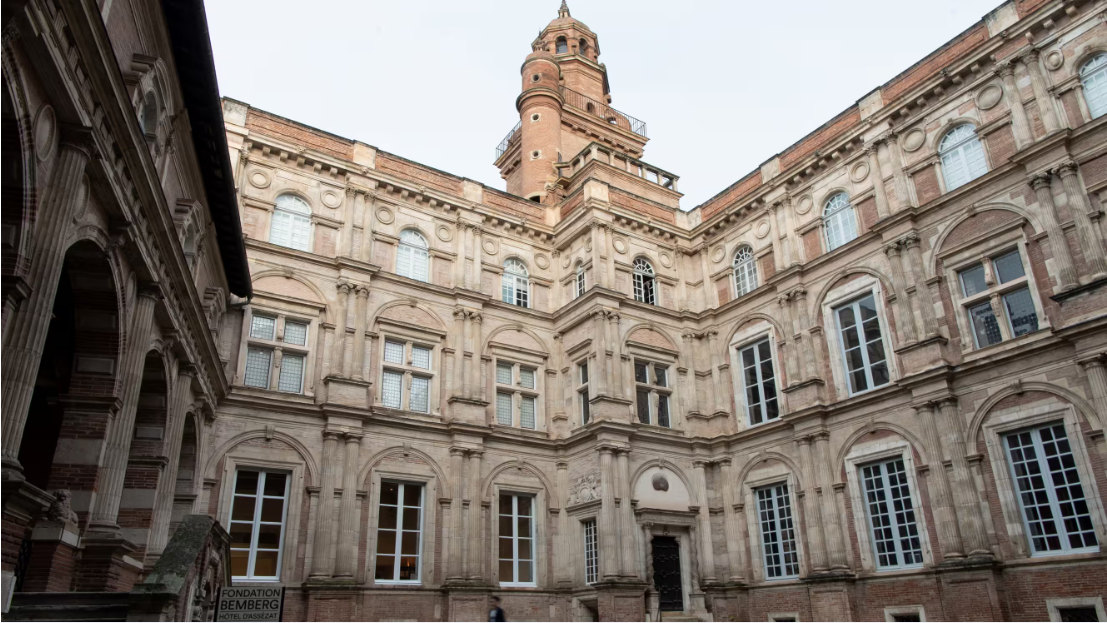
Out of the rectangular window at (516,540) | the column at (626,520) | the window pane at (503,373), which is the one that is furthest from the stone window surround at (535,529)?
the window pane at (503,373)

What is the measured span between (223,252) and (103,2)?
9.91 metres

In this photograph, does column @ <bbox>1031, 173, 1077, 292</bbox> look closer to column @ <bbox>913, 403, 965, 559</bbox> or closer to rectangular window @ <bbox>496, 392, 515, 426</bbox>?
column @ <bbox>913, 403, 965, 559</bbox>

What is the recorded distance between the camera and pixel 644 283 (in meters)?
27.5

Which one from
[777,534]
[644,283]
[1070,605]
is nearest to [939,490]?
[1070,605]

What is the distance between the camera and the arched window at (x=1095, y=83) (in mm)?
18344

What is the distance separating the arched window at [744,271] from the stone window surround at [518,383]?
712cm

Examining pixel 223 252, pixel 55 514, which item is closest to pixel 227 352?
pixel 223 252

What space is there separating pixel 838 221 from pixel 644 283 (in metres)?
6.84

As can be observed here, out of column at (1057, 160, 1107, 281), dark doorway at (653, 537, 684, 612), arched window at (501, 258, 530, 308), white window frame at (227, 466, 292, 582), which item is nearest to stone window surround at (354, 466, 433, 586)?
white window frame at (227, 466, 292, 582)

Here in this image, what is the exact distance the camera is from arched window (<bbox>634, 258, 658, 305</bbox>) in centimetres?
2717

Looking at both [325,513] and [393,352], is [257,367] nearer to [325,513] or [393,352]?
[393,352]

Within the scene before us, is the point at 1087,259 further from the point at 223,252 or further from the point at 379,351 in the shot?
the point at 223,252

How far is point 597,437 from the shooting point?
23.5 meters

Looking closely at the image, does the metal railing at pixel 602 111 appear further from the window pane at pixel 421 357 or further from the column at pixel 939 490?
the column at pixel 939 490
